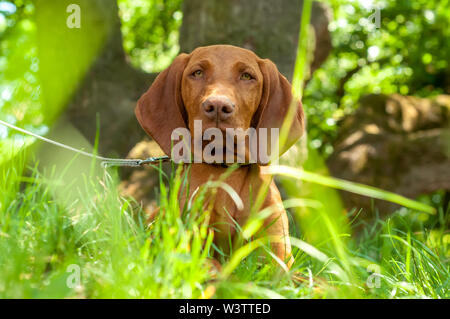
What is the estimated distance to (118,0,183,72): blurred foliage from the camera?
34.2ft

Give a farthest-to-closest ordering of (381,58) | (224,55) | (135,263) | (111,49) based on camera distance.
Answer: (381,58) → (111,49) → (224,55) → (135,263)

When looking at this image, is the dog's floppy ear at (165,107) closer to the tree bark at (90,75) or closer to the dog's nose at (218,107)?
the dog's nose at (218,107)

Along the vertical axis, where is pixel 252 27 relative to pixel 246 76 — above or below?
above

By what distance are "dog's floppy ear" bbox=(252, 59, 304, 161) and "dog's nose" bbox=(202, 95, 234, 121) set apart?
0.36m

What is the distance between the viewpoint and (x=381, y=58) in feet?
35.0

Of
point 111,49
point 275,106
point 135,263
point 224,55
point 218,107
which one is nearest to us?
point 135,263

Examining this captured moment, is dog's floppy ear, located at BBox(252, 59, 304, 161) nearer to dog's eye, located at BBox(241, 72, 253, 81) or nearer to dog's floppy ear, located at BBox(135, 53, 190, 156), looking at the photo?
dog's eye, located at BBox(241, 72, 253, 81)

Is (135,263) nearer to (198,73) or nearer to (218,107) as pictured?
(218,107)

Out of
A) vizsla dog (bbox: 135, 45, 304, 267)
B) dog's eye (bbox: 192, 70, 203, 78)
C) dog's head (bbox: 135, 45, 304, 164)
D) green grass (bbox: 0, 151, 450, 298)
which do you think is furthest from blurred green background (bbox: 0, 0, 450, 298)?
dog's eye (bbox: 192, 70, 203, 78)

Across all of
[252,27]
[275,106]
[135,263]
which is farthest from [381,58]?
[135,263]

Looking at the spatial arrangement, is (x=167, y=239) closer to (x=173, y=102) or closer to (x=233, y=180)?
(x=233, y=180)

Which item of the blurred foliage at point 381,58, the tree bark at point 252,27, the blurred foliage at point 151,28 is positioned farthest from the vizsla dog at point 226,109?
the blurred foliage at point 151,28

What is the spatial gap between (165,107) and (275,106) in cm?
63

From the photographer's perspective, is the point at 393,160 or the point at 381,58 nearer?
the point at 393,160
